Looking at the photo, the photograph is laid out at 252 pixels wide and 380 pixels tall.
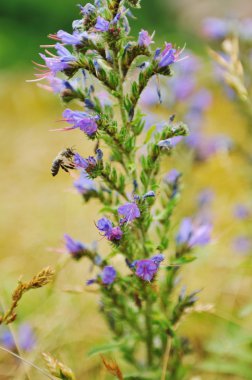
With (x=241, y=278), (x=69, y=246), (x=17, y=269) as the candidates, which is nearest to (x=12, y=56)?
(x=17, y=269)

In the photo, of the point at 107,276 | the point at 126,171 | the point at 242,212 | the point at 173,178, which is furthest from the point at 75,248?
the point at 242,212

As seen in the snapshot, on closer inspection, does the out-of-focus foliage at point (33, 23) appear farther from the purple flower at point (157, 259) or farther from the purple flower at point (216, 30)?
the purple flower at point (157, 259)

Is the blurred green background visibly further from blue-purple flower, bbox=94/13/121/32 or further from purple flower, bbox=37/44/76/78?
blue-purple flower, bbox=94/13/121/32

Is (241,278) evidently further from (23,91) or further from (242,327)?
(23,91)

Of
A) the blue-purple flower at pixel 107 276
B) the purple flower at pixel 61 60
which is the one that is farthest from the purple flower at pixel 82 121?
the blue-purple flower at pixel 107 276

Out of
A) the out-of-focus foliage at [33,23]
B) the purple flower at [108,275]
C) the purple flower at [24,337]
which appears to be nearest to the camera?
the purple flower at [108,275]

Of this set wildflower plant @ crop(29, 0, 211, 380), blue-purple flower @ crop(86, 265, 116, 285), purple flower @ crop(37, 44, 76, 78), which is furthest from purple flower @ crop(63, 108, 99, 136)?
blue-purple flower @ crop(86, 265, 116, 285)
